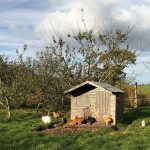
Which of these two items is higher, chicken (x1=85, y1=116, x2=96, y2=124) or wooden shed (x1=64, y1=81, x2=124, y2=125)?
wooden shed (x1=64, y1=81, x2=124, y2=125)

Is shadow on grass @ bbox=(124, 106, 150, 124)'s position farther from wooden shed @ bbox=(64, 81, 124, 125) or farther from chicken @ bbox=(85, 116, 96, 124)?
chicken @ bbox=(85, 116, 96, 124)

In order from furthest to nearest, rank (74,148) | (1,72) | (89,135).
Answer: (1,72) < (89,135) < (74,148)

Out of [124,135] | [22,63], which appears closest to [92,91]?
[124,135]

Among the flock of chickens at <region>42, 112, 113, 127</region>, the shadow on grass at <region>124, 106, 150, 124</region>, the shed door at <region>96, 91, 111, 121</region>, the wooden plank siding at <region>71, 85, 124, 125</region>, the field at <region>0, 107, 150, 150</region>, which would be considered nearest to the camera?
the field at <region>0, 107, 150, 150</region>

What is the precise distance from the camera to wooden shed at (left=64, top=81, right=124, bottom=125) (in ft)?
97.7

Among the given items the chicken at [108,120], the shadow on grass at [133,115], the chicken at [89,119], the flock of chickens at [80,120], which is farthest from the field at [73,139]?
the shadow on grass at [133,115]

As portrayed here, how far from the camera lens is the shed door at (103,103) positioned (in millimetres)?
29969

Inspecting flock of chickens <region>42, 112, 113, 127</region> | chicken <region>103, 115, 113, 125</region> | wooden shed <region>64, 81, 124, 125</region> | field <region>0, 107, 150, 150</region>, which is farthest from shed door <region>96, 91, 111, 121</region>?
field <region>0, 107, 150, 150</region>

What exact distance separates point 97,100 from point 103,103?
0.56 metres

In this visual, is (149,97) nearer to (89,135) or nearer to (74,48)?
(74,48)

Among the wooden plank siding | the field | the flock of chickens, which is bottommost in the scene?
the field

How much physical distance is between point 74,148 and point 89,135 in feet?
12.9

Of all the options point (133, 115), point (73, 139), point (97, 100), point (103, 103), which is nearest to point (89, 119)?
point (103, 103)

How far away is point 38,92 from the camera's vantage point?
37906 mm
